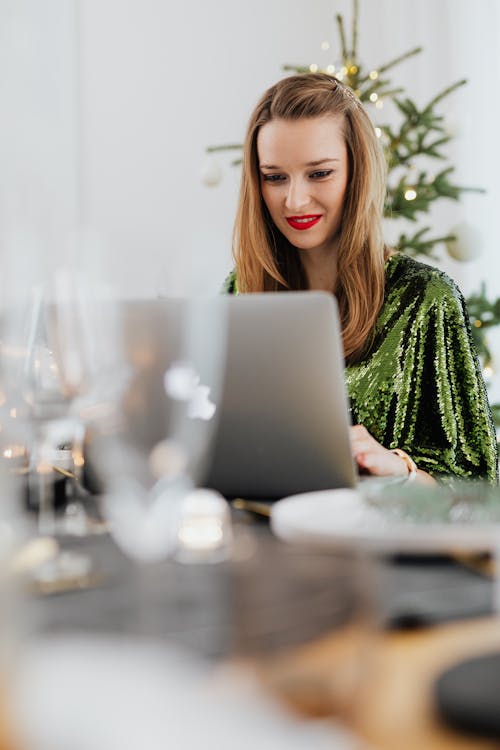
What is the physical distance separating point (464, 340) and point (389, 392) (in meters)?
0.16

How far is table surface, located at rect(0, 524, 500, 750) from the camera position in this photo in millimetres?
304

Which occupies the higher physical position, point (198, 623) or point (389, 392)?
point (198, 623)

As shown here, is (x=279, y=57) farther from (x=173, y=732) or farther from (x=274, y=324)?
(x=173, y=732)

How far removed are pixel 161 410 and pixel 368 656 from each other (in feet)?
2.06

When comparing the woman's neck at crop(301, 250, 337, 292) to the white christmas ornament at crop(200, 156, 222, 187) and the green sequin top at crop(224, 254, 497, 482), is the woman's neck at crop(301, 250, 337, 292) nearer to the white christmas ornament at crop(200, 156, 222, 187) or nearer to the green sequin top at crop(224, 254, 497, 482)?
the green sequin top at crop(224, 254, 497, 482)

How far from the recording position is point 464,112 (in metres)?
3.20

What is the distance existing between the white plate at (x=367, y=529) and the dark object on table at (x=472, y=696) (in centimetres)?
14

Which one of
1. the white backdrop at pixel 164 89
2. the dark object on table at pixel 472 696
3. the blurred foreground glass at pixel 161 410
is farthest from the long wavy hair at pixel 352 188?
the white backdrop at pixel 164 89

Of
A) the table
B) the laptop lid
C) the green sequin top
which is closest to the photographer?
the table

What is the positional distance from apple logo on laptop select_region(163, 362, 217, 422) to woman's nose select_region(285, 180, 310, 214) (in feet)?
2.63

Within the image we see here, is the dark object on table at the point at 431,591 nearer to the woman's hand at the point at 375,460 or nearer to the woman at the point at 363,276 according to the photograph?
the woman's hand at the point at 375,460

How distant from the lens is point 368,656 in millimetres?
311

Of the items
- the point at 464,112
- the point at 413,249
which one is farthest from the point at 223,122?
the point at 413,249

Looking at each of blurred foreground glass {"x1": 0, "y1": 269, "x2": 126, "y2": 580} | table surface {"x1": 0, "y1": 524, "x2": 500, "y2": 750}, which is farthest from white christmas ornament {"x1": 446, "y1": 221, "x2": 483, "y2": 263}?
table surface {"x1": 0, "y1": 524, "x2": 500, "y2": 750}
